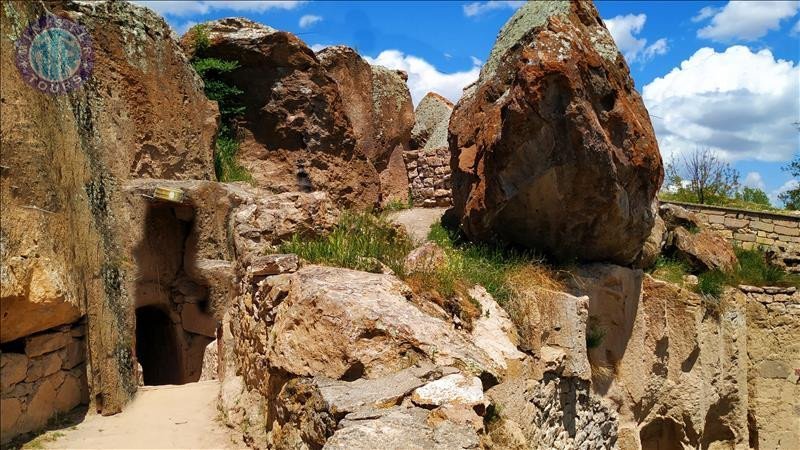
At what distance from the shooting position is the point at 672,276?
9773mm

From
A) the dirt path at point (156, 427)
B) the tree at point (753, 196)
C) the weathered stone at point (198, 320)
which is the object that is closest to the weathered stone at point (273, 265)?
the dirt path at point (156, 427)

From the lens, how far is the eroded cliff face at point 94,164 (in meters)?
4.88

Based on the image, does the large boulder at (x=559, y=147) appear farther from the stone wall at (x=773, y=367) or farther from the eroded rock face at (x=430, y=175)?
the stone wall at (x=773, y=367)

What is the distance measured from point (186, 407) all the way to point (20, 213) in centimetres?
245

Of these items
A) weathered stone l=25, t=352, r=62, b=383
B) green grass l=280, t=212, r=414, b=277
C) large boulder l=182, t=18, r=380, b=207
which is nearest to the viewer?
weathered stone l=25, t=352, r=62, b=383

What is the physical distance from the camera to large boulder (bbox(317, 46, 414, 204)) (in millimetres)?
12586

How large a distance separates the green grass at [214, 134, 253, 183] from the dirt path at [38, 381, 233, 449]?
4019 mm

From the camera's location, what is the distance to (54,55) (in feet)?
20.0

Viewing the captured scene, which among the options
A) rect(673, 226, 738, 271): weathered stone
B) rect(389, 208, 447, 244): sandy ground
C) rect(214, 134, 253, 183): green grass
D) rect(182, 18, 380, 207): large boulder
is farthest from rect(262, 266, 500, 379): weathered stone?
rect(673, 226, 738, 271): weathered stone

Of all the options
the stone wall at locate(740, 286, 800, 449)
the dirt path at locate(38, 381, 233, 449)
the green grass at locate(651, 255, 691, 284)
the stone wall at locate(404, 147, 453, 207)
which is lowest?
the stone wall at locate(740, 286, 800, 449)

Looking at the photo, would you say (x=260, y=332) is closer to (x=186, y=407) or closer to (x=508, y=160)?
(x=186, y=407)

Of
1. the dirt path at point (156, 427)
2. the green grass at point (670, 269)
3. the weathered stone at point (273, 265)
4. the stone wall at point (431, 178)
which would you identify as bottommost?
the dirt path at point (156, 427)

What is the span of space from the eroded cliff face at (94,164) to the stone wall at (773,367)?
8302 millimetres

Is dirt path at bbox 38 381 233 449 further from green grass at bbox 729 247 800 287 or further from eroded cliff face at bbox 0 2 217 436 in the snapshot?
green grass at bbox 729 247 800 287
